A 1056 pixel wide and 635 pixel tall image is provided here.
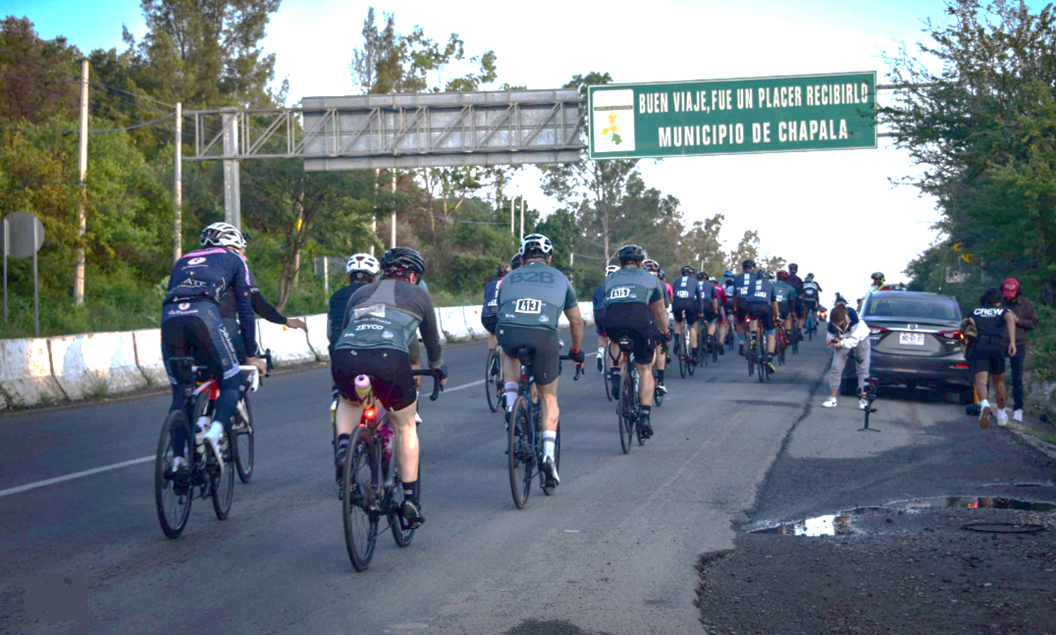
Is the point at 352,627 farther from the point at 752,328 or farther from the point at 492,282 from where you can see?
the point at 752,328

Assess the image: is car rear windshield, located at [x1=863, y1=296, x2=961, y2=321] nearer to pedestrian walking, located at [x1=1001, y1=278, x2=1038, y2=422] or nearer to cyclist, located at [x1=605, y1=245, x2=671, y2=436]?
pedestrian walking, located at [x1=1001, y1=278, x2=1038, y2=422]

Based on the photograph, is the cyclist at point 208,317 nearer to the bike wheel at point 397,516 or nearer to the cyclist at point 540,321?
the bike wheel at point 397,516

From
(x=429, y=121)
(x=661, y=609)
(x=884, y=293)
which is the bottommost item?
(x=661, y=609)

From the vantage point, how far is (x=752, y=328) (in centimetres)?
1805

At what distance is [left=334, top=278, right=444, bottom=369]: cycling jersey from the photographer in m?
5.93

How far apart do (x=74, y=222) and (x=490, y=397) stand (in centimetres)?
1689

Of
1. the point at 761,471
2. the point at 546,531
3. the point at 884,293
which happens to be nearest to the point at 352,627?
the point at 546,531

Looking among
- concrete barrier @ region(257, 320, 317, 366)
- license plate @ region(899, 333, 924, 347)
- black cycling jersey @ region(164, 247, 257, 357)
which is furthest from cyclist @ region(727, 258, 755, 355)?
black cycling jersey @ region(164, 247, 257, 357)

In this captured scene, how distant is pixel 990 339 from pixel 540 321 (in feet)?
25.8

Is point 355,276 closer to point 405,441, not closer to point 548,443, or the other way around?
point 548,443

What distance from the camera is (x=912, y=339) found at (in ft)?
50.3

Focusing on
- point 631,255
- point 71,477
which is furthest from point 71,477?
point 631,255

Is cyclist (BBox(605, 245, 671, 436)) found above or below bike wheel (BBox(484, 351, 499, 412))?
above

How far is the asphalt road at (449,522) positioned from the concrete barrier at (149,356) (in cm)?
357
